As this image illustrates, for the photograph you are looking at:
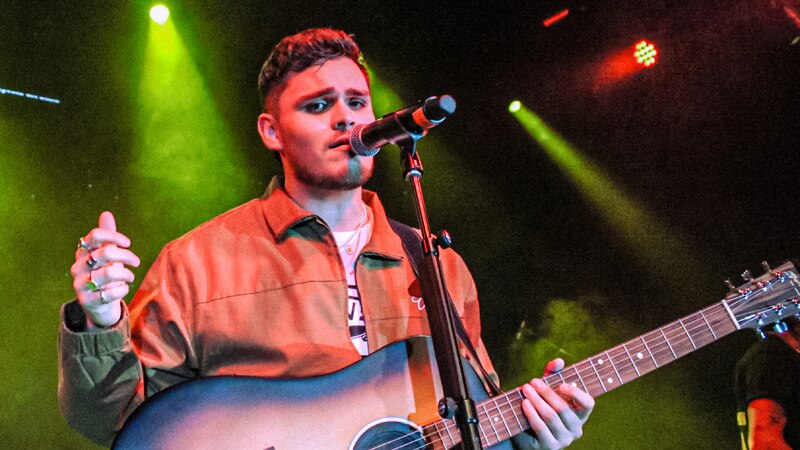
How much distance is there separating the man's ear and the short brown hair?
0.09 metres

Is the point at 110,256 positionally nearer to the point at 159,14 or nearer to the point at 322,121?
the point at 322,121

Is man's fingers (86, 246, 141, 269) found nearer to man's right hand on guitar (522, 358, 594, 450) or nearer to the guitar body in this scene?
the guitar body

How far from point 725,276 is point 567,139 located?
1868 mm

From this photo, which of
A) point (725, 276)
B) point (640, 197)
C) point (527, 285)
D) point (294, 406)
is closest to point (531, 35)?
point (640, 197)

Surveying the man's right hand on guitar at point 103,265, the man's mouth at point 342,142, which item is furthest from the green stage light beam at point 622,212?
the man's right hand on guitar at point 103,265

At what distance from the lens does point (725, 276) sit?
5367mm

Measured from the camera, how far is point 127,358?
6.99ft

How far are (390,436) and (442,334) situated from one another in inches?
20.7

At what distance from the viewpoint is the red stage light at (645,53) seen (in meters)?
5.74

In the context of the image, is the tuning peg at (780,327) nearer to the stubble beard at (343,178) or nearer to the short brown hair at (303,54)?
the stubble beard at (343,178)

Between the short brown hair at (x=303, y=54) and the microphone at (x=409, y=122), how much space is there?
101cm

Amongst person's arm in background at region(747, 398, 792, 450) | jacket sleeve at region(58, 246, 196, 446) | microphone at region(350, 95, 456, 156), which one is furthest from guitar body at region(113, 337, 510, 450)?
person's arm in background at region(747, 398, 792, 450)

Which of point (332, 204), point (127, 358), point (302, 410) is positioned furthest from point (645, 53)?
point (127, 358)

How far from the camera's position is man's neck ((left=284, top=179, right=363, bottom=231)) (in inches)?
112
